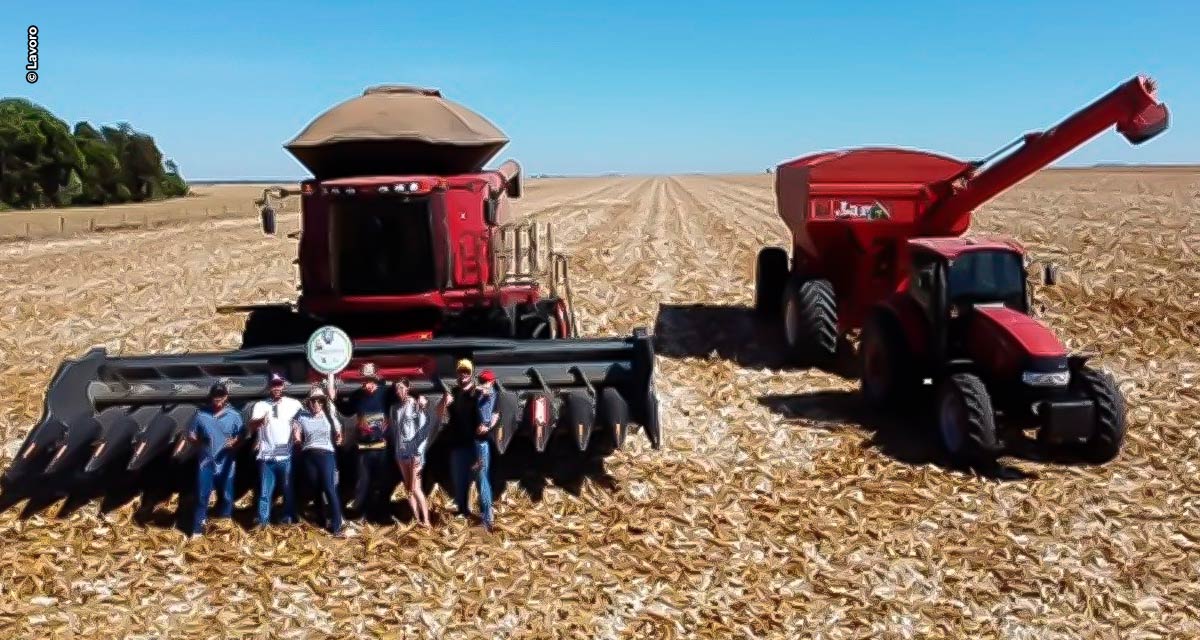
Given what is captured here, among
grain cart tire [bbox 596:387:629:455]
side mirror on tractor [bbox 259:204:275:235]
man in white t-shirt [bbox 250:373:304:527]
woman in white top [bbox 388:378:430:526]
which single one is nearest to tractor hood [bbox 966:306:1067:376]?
grain cart tire [bbox 596:387:629:455]

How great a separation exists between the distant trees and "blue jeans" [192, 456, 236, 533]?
5462cm

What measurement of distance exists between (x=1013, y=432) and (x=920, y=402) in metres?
1.01

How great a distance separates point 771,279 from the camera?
1623cm

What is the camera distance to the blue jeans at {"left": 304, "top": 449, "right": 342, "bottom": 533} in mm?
8086

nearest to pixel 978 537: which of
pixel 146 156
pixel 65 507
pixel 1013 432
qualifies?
pixel 1013 432

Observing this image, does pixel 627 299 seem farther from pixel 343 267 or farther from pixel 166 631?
pixel 166 631

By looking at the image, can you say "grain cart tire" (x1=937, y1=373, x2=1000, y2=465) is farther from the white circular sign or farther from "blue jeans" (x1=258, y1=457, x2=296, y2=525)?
"blue jeans" (x1=258, y1=457, x2=296, y2=525)

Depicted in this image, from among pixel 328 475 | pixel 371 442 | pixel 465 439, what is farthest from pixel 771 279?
pixel 328 475

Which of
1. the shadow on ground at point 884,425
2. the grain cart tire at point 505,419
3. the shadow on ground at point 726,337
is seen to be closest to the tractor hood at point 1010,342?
the shadow on ground at point 884,425

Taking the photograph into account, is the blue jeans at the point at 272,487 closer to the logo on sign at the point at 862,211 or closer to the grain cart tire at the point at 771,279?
the logo on sign at the point at 862,211

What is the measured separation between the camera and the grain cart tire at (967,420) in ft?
29.8

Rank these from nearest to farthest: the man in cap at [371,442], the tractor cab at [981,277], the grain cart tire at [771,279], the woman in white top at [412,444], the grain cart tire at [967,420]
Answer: the woman in white top at [412,444]
the man in cap at [371,442]
the grain cart tire at [967,420]
the tractor cab at [981,277]
the grain cart tire at [771,279]

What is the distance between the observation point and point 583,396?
29.3 feet

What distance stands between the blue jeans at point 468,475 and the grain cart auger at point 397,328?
0.55 feet
